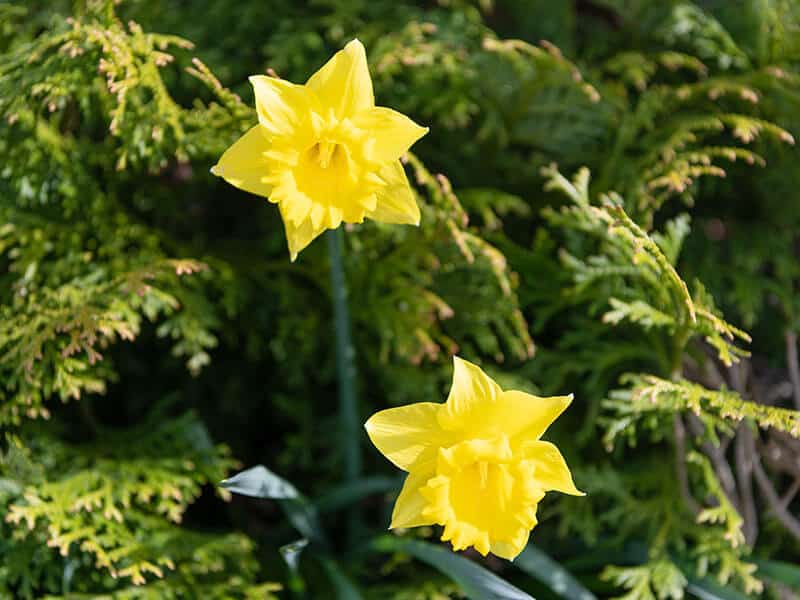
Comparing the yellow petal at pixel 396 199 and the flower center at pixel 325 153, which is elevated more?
the flower center at pixel 325 153

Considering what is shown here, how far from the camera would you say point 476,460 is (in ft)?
2.82

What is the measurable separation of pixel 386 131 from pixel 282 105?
111mm

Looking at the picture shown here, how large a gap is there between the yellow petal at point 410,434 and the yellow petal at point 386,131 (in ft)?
0.87

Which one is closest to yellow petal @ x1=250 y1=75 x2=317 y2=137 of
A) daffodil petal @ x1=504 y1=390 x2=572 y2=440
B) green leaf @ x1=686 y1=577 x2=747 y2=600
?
daffodil petal @ x1=504 y1=390 x2=572 y2=440

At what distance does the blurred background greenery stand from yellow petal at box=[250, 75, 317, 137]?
92mm

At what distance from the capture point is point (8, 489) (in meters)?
1.06

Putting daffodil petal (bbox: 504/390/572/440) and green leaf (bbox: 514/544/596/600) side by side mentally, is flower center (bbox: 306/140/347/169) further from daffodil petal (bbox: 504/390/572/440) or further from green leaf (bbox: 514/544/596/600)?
green leaf (bbox: 514/544/596/600)

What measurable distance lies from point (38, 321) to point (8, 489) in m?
0.21

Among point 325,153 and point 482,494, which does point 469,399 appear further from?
point 325,153

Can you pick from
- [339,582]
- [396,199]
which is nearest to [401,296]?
[396,199]

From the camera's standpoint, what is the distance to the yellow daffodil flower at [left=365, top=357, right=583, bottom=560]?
86cm

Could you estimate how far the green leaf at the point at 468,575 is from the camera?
37.9 inches

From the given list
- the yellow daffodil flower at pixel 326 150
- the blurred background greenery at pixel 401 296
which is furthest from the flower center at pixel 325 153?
the blurred background greenery at pixel 401 296

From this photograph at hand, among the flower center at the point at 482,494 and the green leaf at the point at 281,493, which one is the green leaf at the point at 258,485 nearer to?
the green leaf at the point at 281,493
